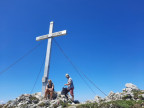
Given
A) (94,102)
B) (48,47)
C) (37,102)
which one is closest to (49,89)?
(37,102)

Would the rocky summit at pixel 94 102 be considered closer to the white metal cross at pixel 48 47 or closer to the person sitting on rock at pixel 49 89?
the person sitting on rock at pixel 49 89

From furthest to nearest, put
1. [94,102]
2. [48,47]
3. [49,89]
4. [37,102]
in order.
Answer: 1. [48,47]
2. [49,89]
3. [37,102]
4. [94,102]

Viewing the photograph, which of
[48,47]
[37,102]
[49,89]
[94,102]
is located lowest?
[94,102]

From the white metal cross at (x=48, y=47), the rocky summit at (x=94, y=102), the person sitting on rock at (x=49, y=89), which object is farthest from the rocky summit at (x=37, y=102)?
the white metal cross at (x=48, y=47)

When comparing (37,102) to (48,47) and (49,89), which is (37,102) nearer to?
(49,89)

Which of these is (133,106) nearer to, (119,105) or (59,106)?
(119,105)

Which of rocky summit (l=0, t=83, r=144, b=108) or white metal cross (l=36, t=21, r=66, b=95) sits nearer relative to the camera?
rocky summit (l=0, t=83, r=144, b=108)

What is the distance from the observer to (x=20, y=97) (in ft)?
31.1

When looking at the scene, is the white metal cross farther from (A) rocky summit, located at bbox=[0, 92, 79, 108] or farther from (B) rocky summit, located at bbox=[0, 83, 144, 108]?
(B) rocky summit, located at bbox=[0, 83, 144, 108]

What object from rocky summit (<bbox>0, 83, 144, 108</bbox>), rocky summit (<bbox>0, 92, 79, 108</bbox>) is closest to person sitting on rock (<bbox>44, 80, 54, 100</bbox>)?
rocky summit (<bbox>0, 92, 79, 108</bbox>)

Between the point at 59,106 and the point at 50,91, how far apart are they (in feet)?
7.17

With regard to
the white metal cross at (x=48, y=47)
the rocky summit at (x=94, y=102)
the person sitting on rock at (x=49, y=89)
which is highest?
the white metal cross at (x=48, y=47)

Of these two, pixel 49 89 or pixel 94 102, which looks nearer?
pixel 94 102

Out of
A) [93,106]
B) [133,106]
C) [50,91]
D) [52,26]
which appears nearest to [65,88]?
[50,91]
